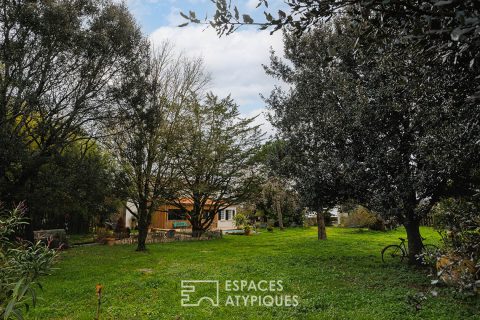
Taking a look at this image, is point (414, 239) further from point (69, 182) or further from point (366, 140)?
point (69, 182)

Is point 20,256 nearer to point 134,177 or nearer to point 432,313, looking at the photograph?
point 432,313

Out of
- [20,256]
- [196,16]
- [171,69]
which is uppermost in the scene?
[171,69]

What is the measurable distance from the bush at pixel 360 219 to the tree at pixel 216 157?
12191 mm

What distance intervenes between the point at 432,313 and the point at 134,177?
15.8 meters

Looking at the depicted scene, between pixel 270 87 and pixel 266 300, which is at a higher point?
pixel 270 87

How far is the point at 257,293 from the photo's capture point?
8359mm

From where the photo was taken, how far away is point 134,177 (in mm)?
18609

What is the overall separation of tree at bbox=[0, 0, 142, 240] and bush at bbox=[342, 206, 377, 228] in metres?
25.7

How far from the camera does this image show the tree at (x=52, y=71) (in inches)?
454

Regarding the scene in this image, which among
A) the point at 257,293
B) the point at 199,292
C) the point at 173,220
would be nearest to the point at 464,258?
the point at 257,293

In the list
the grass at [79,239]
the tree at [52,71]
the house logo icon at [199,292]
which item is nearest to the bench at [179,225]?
the grass at [79,239]

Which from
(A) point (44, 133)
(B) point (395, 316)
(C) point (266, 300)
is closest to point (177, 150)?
(A) point (44, 133)

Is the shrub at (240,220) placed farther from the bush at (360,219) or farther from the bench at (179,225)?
the bush at (360,219)

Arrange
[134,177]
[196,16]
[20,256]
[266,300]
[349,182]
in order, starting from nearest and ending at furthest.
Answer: [196,16], [20,256], [266,300], [349,182], [134,177]
